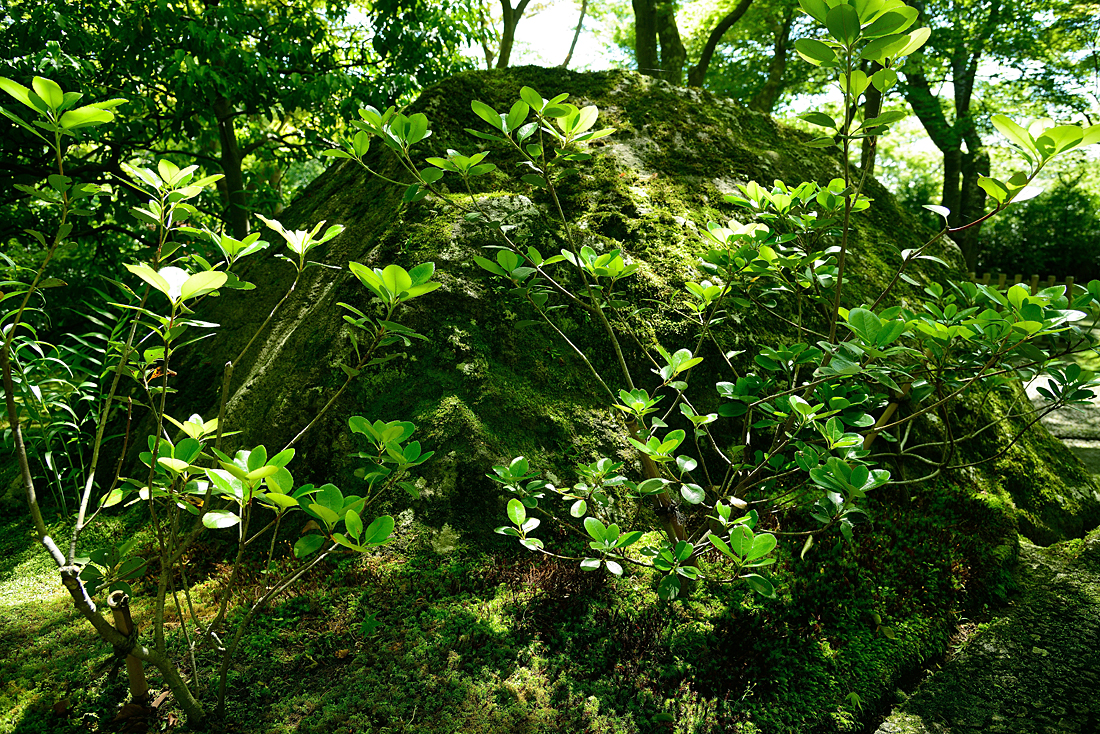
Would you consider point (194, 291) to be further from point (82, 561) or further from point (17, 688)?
point (17, 688)

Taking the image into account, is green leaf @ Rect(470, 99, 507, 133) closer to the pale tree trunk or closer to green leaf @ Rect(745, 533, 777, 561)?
green leaf @ Rect(745, 533, 777, 561)

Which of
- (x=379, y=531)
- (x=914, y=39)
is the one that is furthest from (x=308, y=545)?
(x=914, y=39)

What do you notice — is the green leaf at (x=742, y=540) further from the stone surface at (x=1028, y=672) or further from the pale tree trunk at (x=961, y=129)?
the pale tree trunk at (x=961, y=129)

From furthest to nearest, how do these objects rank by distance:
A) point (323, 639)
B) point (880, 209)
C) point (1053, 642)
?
point (880, 209) → point (1053, 642) → point (323, 639)

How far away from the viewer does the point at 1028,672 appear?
2.21m

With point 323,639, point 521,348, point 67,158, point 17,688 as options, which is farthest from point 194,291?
point 67,158

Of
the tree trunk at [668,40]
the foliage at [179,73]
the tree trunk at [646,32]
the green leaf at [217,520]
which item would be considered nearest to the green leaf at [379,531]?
the green leaf at [217,520]

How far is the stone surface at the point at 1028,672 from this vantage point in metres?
2.00

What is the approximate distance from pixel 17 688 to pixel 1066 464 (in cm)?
508

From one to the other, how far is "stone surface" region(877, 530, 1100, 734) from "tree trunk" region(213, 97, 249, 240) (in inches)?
223

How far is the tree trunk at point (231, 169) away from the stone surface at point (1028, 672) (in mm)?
5662

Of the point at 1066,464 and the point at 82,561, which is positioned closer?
the point at 82,561

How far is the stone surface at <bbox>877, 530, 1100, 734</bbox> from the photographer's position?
1999mm

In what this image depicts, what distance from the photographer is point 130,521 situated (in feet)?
9.27
